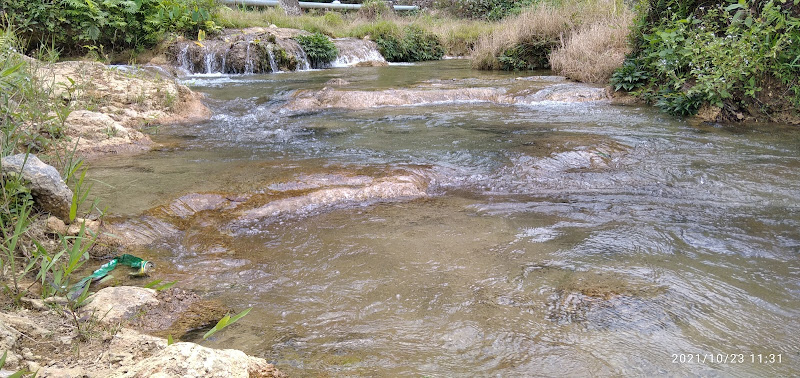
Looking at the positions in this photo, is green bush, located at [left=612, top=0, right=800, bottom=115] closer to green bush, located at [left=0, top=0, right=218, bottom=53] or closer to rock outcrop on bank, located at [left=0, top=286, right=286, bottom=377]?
rock outcrop on bank, located at [left=0, top=286, right=286, bottom=377]

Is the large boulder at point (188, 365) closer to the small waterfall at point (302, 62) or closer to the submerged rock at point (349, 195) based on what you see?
the submerged rock at point (349, 195)

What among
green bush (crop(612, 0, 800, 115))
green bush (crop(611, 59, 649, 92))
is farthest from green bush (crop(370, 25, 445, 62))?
green bush (crop(612, 0, 800, 115))

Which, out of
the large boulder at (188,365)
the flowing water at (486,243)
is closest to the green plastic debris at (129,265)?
the flowing water at (486,243)

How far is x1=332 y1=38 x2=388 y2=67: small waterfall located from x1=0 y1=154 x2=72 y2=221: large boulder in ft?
40.6

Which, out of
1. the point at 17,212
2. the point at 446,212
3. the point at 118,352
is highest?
the point at 17,212

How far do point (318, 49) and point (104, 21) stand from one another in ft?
17.1

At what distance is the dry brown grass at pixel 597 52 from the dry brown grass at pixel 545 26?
1.10 m

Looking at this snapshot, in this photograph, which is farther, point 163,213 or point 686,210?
point 686,210

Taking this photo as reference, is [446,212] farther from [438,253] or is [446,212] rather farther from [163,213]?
[163,213]

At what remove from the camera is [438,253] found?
3.11 metres

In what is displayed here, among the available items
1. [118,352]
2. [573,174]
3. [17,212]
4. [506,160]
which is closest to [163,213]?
[17,212]

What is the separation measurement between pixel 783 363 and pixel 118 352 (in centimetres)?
256

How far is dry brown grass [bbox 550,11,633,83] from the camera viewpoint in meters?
9.53

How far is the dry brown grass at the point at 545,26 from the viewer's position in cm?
1180
